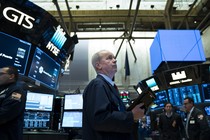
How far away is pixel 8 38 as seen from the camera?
357cm

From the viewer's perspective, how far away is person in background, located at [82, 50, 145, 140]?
5.10 feet

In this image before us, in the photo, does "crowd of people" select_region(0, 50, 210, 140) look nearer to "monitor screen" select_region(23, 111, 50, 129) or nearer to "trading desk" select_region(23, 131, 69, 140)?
"trading desk" select_region(23, 131, 69, 140)

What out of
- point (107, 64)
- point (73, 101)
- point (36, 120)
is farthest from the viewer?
point (73, 101)

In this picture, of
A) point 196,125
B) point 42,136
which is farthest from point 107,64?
point 196,125

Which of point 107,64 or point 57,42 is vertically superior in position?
point 57,42

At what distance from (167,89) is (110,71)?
719cm

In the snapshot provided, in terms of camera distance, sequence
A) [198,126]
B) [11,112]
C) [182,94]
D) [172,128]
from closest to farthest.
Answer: [11,112] → [198,126] → [172,128] → [182,94]

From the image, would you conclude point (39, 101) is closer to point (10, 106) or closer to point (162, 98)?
point (10, 106)

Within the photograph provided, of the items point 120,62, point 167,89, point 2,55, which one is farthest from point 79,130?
point 120,62

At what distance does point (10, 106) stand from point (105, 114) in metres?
1.21

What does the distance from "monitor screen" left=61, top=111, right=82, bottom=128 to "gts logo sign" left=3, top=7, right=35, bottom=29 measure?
1.63 m

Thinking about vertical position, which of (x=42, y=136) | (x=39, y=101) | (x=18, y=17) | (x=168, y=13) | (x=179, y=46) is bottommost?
(x=42, y=136)

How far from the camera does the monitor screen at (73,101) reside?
171 inches

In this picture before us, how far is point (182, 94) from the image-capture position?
8.32 metres
